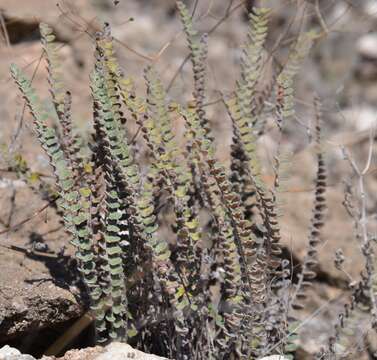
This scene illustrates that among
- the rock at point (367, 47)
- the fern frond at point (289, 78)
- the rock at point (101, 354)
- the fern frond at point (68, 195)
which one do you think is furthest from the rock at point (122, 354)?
the rock at point (367, 47)

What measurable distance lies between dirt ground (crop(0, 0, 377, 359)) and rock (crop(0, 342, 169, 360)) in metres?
0.14

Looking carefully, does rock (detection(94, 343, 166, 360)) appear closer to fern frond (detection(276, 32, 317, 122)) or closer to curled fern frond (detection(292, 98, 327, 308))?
curled fern frond (detection(292, 98, 327, 308))

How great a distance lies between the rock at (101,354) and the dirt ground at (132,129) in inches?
5.6

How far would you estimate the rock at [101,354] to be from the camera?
77.4 inches

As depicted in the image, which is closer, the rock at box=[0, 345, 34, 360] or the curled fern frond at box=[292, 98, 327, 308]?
the rock at box=[0, 345, 34, 360]

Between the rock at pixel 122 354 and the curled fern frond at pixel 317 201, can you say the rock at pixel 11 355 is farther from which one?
the curled fern frond at pixel 317 201

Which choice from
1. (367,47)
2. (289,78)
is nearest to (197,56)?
(289,78)

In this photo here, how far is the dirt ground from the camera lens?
2225 mm

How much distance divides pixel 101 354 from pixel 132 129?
46.3 inches

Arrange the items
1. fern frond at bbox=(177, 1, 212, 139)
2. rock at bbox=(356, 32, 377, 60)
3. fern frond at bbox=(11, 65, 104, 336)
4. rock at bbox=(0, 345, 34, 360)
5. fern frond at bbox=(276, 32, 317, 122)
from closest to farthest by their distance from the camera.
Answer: rock at bbox=(0, 345, 34, 360) < fern frond at bbox=(11, 65, 104, 336) < fern frond at bbox=(276, 32, 317, 122) < fern frond at bbox=(177, 1, 212, 139) < rock at bbox=(356, 32, 377, 60)

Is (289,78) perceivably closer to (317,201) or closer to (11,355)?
(317,201)

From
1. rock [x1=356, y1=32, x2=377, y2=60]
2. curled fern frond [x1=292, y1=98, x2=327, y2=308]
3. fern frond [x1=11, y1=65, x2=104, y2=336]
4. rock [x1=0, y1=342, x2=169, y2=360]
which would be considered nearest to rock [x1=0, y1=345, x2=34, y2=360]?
rock [x1=0, y1=342, x2=169, y2=360]

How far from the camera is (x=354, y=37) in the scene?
23.1 ft

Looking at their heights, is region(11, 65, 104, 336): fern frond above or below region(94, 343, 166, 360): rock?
above
